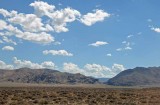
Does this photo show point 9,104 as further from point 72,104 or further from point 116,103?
point 116,103

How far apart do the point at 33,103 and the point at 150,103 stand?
14.8 meters

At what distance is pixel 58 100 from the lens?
46688 millimetres

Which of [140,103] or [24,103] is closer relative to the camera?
[24,103]

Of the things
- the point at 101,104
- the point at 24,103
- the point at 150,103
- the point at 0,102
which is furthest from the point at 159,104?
the point at 0,102

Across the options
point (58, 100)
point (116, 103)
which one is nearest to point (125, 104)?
point (116, 103)

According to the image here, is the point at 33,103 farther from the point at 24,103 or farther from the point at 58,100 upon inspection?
the point at 58,100

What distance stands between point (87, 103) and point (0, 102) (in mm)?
10557

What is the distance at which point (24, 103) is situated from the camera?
42.1 metres

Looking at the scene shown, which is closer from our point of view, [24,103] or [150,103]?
[24,103]

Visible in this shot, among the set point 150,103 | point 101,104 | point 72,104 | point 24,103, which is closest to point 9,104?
point 24,103

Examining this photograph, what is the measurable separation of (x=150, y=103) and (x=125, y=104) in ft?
14.6

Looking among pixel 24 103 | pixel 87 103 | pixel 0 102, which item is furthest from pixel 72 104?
pixel 0 102

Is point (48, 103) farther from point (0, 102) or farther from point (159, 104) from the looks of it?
point (159, 104)

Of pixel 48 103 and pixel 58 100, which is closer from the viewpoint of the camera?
pixel 48 103
